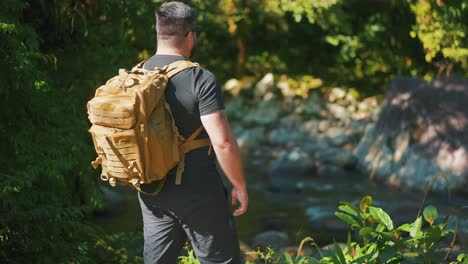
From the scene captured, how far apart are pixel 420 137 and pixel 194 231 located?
8135 mm

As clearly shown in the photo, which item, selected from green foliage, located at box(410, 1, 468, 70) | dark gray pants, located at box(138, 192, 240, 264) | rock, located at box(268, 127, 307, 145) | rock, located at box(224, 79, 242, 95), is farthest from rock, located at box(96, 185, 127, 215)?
rock, located at box(224, 79, 242, 95)

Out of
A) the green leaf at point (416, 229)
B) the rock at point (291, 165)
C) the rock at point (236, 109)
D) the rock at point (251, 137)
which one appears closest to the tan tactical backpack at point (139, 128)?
the green leaf at point (416, 229)

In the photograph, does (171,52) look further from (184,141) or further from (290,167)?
(290,167)

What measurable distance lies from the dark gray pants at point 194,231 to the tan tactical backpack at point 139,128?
20 cm

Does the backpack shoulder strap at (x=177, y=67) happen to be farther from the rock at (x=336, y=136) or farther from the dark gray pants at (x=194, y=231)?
the rock at (x=336, y=136)

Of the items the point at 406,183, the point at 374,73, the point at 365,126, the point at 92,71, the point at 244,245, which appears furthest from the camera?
the point at 374,73

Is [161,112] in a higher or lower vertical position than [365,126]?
higher

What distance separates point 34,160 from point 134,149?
1.39 m

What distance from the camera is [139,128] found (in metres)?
3.66

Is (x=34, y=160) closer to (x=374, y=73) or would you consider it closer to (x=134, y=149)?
(x=134, y=149)

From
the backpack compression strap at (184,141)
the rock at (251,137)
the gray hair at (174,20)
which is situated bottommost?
the rock at (251,137)

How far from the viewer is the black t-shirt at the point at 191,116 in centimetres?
368

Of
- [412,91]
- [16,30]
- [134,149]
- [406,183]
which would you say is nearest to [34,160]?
[16,30]

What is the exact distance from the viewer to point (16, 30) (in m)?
4.81
